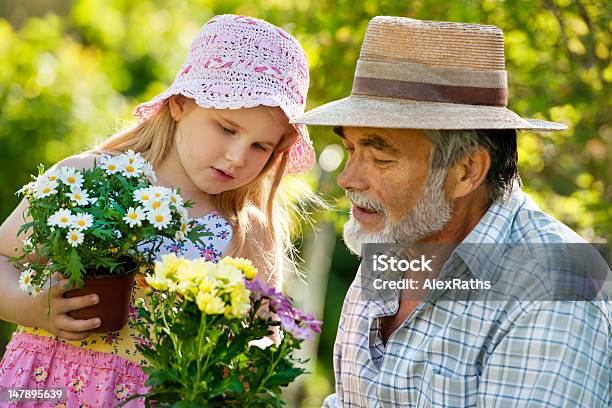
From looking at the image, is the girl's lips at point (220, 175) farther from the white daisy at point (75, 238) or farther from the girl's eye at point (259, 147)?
the white daisy at point (75, 238)

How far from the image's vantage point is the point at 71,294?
2.51 m

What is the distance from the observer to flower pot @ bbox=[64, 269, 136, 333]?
8.11 feet

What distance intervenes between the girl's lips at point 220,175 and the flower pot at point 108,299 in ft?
1.96

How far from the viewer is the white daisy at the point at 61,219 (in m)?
2.31

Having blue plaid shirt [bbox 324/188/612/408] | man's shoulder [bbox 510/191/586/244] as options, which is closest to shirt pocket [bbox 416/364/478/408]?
blue plaid shirt [bbox 324/188/612/408]

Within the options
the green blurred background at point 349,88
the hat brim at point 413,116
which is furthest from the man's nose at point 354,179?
the green blurred background at point 349,88

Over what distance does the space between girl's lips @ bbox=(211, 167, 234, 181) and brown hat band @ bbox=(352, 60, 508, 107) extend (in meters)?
0.60

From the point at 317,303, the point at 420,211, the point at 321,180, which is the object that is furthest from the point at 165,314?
the point at 317,303

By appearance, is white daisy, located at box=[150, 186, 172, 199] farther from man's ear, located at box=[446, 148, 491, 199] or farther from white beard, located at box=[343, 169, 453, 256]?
man's ear, located at box=[446, 148, 491, 199]

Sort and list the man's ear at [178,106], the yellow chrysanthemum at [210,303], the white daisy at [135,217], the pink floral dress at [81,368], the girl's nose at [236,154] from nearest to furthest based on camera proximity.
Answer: the yellow chrysanthemum at [210,303], the white daisy at [135,217], the pink floral dress at [81,368], the girl's nose at [236,154], the man's ear at [178,106]

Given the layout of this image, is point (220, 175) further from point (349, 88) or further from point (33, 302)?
point (349, 88)

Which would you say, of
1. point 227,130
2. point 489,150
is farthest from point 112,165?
point 489,150

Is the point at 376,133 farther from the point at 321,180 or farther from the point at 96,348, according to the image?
the point at 321,180

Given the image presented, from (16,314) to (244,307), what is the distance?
1.03 metres
